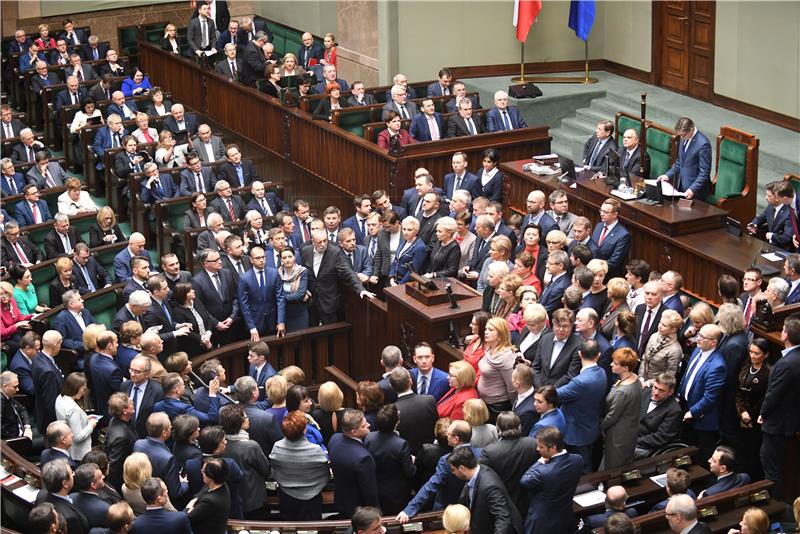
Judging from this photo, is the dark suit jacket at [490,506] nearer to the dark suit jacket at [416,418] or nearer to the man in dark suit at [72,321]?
the dark suit jacket at [416,418]

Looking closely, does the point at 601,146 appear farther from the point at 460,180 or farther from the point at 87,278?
the point at 87,278

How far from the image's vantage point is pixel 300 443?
6.17m

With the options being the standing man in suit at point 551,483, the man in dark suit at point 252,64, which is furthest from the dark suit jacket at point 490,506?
the man in dark suit at point 252,64

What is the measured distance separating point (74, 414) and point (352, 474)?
5.79 feet

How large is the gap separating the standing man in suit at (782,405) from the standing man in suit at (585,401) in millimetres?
923

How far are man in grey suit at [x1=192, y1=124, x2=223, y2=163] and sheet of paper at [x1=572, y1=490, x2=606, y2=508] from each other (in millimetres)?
6212

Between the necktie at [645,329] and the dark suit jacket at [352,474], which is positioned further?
the necktie at [645,329]

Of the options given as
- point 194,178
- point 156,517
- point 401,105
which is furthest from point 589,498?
point 401,105

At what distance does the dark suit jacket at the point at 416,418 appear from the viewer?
21.0 feet

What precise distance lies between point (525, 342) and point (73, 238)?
4.33 m

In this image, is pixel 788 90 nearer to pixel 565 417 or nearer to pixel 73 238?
pixel 565 417

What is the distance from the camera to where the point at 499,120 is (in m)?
11.4

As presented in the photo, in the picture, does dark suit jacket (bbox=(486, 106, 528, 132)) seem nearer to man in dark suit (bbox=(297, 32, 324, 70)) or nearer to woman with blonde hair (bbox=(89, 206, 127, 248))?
man in dark suit (bbox=(297, 32, 324, 70))

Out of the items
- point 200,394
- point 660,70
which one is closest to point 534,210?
point 200,394
